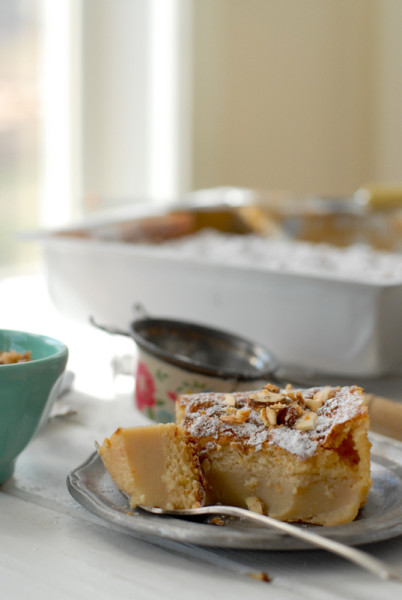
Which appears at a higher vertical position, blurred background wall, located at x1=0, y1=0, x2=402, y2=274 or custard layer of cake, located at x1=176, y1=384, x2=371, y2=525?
blurred background wall, located at x1=0, y1=0, x2=402, y2=274

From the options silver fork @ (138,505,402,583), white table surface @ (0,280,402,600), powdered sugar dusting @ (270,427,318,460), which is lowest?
white table surface @ (0,280,402,600)

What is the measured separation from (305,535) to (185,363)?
0.27 meters

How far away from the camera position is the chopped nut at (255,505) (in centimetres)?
51

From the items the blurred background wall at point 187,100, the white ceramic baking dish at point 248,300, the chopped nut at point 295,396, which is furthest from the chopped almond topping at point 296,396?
the blurred background wall at point 187,100

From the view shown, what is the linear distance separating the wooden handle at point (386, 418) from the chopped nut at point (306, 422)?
15cm

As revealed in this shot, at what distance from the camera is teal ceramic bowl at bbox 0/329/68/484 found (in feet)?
1.77

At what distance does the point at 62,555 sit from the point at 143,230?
0.82m

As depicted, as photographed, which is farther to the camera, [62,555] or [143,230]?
[143,230]

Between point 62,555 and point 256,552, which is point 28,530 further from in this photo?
point 256,552

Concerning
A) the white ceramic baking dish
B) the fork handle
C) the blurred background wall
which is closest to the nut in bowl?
the white ceramic baking dish

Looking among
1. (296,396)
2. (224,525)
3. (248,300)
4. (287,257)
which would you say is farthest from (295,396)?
(287,257)

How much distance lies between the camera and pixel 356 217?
1.31 metres

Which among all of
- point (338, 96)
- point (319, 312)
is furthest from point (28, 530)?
point (338, 96)

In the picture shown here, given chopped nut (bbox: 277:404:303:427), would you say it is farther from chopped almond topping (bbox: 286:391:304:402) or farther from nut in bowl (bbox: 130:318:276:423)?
nut in bowl (bbox: 130:318:276:423)
